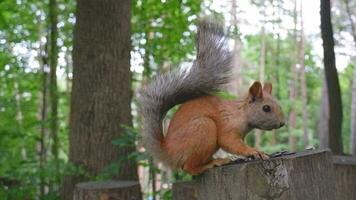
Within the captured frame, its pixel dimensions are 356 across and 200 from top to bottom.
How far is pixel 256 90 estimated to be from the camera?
2541 millimetres

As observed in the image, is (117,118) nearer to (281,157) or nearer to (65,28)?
(65,28)

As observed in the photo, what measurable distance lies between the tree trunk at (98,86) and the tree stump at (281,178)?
251 cm

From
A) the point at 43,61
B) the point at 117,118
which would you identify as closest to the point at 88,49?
the point at 117,118

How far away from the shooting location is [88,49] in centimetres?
469

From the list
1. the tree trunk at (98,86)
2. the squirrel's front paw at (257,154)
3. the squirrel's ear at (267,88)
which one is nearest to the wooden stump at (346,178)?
the squirrel's ear at (267,88)

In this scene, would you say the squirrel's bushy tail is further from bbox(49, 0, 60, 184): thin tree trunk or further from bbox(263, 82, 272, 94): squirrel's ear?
bbox(49, 0, 60, 184): thin tree trunk

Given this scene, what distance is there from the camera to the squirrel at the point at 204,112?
2.48 m

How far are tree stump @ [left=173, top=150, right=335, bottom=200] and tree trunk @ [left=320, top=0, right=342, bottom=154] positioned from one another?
197 cm

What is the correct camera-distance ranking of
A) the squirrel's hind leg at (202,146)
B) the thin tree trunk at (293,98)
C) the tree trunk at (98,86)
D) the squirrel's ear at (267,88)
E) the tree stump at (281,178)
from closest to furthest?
the tree stump at (281,178)
the squirrel's hind leg at (202,146)
the squirrel's ear at (267,88)
the tree trunk at (98,86)
the thin tree trunk at (293,98)

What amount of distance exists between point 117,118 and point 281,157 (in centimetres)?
264

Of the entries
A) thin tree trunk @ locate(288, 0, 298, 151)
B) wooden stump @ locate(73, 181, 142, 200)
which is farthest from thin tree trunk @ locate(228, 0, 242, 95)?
thin tree trunk @ locate(288, 0, 298, 151)

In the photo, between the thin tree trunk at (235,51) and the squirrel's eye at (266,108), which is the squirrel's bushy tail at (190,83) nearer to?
the thin tree trunk at (235,51)

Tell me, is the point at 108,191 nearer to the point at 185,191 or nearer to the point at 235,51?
the point at 185,191

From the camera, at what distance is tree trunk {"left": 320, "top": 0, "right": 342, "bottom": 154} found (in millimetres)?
4160
